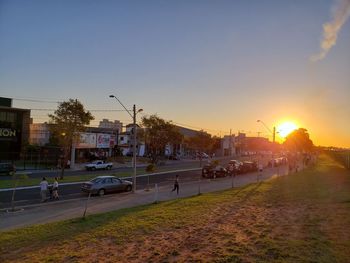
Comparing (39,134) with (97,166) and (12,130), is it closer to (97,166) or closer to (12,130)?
(12,130)

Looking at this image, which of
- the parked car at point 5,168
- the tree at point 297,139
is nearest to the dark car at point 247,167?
the parked car at point 5,168

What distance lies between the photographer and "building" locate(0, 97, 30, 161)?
59.5m

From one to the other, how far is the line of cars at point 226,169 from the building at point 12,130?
31.8m

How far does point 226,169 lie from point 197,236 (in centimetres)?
3470

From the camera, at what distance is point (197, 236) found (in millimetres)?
11914

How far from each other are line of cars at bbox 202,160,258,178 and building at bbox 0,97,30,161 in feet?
104

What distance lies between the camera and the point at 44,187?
77.7ft

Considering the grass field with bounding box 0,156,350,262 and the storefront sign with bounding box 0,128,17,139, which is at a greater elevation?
the storefront sign with bounding box 0,128,17,139

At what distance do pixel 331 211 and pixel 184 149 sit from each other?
3525 inches

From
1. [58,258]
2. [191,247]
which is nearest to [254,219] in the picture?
[191,247]

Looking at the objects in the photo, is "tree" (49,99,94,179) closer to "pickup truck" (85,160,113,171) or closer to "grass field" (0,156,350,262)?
"pickup truck" (85,160,113,171)

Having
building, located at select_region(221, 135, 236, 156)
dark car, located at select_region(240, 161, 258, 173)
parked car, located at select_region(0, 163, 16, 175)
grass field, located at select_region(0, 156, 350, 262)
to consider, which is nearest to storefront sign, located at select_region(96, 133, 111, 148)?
parked car, located at select_region(0, 163, 16, 175)

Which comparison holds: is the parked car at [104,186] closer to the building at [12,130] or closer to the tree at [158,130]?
the tree at [158,130]

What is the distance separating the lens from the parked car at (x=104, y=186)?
26969 millimetres
